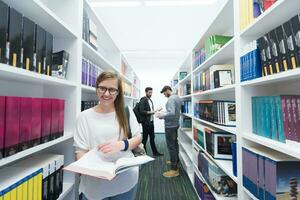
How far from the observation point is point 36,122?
3.31 ft

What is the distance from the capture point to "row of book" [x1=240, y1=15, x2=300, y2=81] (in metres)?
0.88

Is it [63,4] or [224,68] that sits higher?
[63,4]

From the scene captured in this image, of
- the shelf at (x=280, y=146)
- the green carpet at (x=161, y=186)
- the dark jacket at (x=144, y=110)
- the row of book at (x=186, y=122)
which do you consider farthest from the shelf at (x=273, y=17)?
the dark jacket at (x=144, y=110)

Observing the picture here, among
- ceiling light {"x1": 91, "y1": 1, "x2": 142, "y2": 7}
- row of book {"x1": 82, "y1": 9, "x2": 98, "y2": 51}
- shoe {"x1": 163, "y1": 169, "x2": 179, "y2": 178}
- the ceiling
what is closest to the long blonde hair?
row of book {"x1": 82, "y1": 9, "x2": 98, "y2": 51}

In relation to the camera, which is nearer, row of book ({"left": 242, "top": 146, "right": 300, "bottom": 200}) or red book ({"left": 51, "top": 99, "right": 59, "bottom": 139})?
row of book ({"left": 242, "top": 146, "right": 300, "bottom": 200})

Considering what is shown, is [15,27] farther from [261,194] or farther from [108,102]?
[261,194]

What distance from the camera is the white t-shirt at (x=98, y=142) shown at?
3.78 ft

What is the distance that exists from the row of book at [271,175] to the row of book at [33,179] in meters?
1.21

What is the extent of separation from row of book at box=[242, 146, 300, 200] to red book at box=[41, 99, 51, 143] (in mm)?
1234

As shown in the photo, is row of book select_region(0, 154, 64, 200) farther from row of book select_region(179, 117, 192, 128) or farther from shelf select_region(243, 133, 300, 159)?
row of book select_region(179, 117, 192, 128)

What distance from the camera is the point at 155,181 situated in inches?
120

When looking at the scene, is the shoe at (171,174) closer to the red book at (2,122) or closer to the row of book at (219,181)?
the row of book at (219,181)

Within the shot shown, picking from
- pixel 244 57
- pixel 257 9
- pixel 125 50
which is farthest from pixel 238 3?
pixel 125 50

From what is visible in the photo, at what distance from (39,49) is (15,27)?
0.65ft
